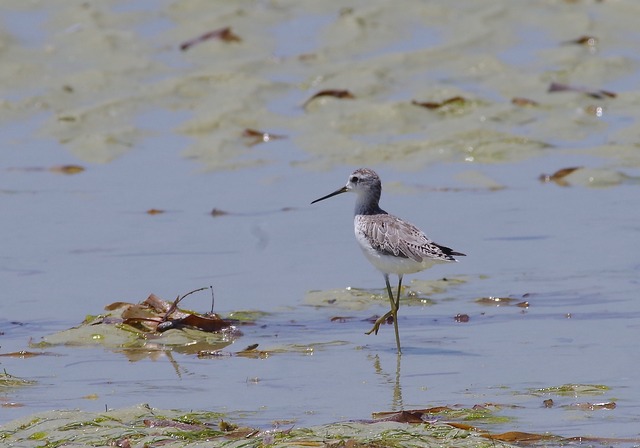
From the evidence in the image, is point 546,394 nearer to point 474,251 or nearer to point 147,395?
point 147,395

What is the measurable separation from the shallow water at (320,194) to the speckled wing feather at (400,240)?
42 cm

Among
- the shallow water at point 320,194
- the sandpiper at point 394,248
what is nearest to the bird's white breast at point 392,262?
the sandpiper at point 394,248

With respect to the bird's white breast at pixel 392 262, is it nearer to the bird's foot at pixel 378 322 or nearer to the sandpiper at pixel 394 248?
the sandpiper at pixel 394 248

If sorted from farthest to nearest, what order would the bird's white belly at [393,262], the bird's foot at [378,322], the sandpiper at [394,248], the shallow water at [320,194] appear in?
the bird's white belly at [393,262] → the sandpiper at [394,248] → the bird's foot at [378,322] → the shallow water at [320,194]

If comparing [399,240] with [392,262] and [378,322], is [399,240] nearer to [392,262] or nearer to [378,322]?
[392,262]

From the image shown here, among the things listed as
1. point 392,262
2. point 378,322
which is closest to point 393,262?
point 392,262

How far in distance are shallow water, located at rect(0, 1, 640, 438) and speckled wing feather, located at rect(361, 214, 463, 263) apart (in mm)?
418

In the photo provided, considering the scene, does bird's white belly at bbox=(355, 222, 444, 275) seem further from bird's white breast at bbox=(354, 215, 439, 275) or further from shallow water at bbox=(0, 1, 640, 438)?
shallow water at bbox=(0, 1, 640, 438)

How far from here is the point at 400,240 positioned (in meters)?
8.61

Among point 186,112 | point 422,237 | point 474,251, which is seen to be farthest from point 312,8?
point 422,237

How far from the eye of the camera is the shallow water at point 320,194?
7.26 metres

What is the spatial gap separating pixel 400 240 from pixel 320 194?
2.88 m

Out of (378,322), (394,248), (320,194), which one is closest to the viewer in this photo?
(378,322)

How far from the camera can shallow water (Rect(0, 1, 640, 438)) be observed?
726 cm
